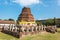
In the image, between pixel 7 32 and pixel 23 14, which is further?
pixel 23 14

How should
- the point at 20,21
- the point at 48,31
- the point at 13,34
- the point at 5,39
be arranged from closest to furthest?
the point at 5,39 → the point at 13,34 → the point at 48,31 → the point at 20,21

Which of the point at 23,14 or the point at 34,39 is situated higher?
the point at 23,14

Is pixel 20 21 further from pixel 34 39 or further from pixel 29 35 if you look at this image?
pixel 34 39

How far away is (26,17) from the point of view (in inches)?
1932

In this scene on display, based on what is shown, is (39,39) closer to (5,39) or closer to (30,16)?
(5,39)

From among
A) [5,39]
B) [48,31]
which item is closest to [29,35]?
[5,39]

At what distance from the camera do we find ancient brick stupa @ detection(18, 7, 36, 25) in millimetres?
47500

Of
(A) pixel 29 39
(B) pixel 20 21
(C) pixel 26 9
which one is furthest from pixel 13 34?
(C) pixel 26 9

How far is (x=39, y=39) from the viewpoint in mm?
22359

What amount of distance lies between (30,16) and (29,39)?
27.9 metres

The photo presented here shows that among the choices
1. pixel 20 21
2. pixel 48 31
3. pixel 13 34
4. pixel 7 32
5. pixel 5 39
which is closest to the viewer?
pixel 5 39

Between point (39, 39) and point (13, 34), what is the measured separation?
5.02 metres

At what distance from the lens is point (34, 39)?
2219 centimetres

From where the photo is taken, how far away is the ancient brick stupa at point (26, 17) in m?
47.5
